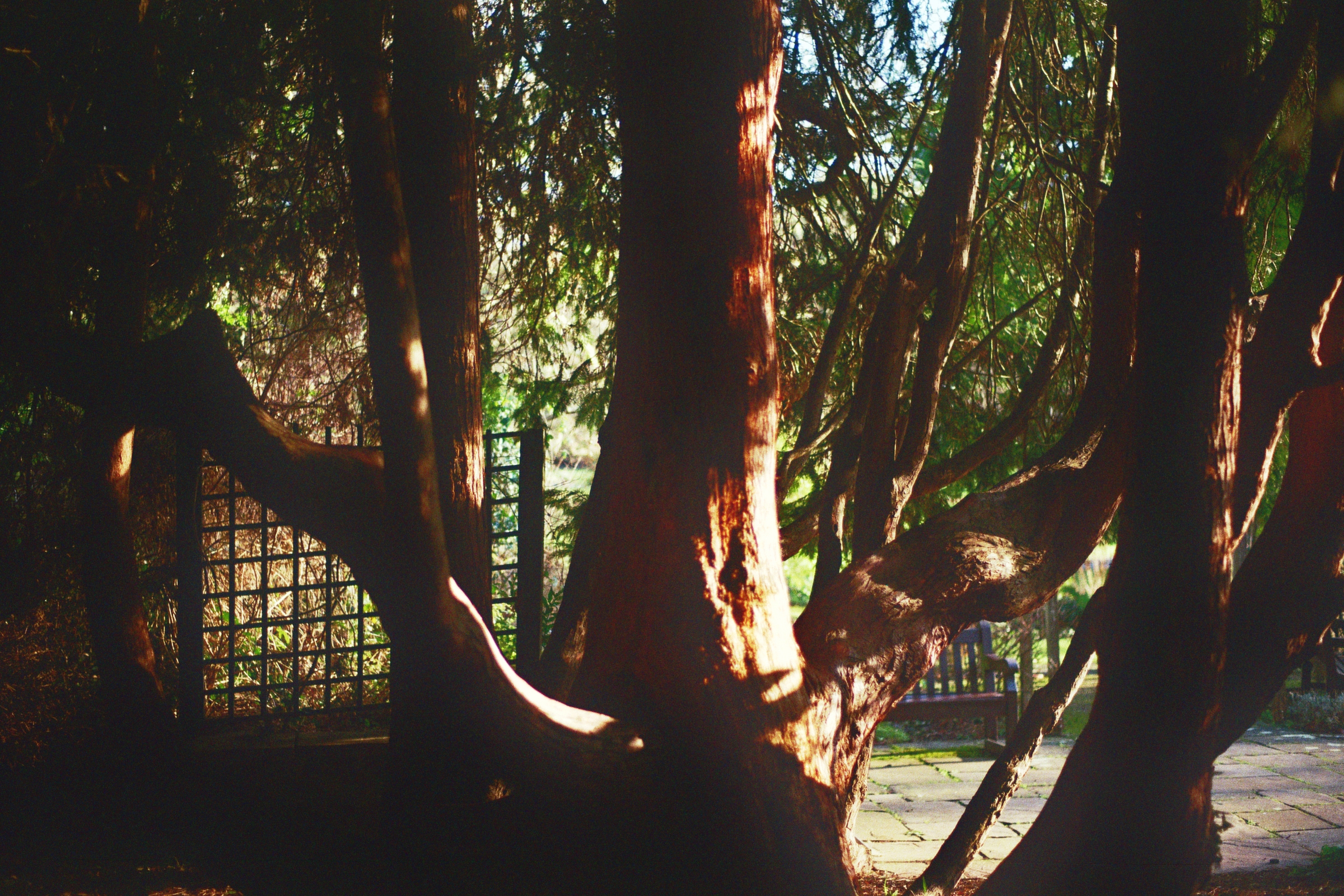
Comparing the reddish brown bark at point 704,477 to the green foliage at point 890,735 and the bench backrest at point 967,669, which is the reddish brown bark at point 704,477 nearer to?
the bench backrest at point 967,669

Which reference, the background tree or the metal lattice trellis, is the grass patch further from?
the background tree

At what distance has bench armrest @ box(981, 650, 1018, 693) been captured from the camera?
7.98 metres

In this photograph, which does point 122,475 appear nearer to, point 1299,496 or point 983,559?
point 983,559

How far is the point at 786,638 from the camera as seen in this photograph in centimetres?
285

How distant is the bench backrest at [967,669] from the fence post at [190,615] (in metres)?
5.46

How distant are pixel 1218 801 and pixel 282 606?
6331 millimetres

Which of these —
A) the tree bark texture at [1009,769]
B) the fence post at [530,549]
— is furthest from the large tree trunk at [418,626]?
the fence post at [530,549]

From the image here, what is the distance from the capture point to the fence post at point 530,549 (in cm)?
484

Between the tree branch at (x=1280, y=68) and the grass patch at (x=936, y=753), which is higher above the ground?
the tree branch at (x=1280, y=68)

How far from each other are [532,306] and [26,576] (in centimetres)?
295

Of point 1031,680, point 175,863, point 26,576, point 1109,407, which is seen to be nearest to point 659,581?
point 1109,407

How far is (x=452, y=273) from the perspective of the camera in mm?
4031

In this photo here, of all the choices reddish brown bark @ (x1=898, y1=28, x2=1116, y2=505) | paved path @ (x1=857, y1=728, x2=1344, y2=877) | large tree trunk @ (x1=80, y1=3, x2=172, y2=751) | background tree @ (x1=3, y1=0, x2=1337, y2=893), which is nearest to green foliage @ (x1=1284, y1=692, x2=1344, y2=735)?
paved path @ (x1=857, y1=728, x2=1344, y2=877)

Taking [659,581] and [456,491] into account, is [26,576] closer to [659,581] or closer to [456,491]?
[456,491]
